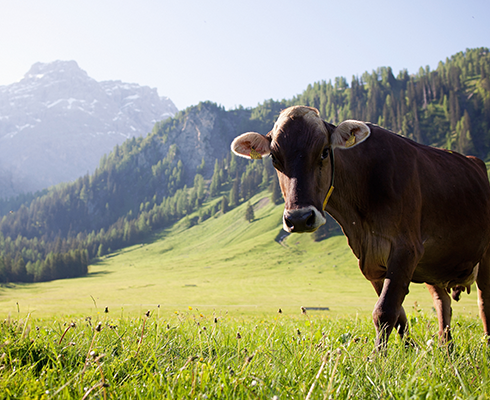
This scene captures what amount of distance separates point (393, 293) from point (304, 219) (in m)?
1.57

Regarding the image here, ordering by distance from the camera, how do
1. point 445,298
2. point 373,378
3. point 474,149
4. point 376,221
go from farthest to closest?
point 474,149
point 445,298
point 376,221
point 373,378

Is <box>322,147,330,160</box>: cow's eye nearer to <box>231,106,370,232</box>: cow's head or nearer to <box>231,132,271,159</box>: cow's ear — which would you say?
<box>231,106,370,232</box>: cow's head

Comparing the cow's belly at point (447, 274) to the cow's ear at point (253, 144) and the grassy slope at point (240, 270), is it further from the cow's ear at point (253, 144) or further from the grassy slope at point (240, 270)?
the grassy slope at point (240, 270)

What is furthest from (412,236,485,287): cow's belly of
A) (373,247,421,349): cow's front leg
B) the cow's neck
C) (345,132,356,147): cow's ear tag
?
(345,132,356,147): cow's ear tag

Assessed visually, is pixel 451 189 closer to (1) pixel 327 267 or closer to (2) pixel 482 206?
(2) pixel 482 206

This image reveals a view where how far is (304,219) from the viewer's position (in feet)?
15.0

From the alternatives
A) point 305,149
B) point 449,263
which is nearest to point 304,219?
point 305,149

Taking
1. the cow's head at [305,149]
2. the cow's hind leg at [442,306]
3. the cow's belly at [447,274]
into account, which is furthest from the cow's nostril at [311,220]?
the cow's hind leg at [442,306]

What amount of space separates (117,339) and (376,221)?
3806 mm

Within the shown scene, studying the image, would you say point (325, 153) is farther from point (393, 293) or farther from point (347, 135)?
point (393, 293)

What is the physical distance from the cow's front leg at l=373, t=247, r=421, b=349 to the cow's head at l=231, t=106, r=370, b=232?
1.18 metres

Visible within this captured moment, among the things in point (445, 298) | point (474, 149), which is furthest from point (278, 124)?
point (474, 149)

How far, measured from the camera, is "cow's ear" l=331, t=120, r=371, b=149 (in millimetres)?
5367

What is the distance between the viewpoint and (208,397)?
2482 mm
